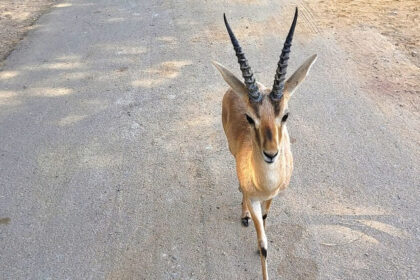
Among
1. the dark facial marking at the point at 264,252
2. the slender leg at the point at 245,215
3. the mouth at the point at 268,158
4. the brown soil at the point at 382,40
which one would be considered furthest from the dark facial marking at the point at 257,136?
the brown soil at the point at 382,40

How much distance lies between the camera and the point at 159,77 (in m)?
7.32

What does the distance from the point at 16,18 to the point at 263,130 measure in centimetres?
929

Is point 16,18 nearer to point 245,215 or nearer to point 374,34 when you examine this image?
point 374,34

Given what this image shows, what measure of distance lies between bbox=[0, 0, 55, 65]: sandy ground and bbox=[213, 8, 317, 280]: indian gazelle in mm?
6777

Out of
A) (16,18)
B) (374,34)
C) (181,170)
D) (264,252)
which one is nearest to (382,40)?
(374,34)

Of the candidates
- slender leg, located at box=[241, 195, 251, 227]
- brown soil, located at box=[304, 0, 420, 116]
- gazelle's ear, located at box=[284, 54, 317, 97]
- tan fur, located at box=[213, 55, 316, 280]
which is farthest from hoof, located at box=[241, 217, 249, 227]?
brown soil, located at box=[304, 0, 420, 116]

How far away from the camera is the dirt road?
4.18 m

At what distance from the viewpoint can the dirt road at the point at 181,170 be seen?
4176mm

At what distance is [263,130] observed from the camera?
9.84ft

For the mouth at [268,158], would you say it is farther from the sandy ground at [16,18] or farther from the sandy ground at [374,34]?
the sandy ground at [16,18]

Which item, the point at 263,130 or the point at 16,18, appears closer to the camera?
the point at 263,130

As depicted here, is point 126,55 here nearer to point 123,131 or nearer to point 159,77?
point 159,77

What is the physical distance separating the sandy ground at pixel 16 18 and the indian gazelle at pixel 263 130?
267 inches

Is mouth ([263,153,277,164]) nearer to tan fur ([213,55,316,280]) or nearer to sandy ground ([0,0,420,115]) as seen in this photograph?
tan fur ([213,55,316,280])
